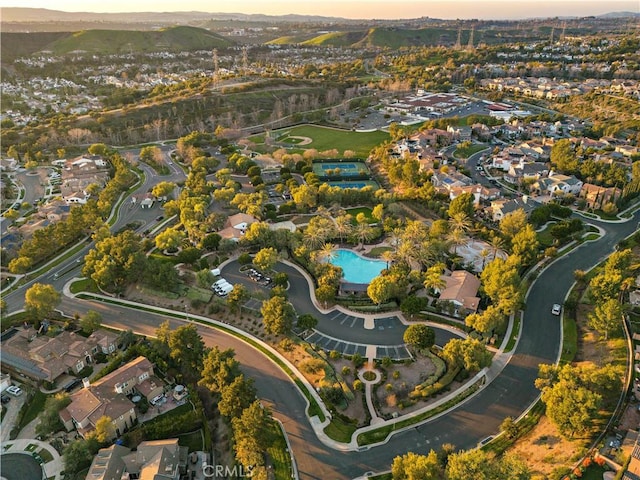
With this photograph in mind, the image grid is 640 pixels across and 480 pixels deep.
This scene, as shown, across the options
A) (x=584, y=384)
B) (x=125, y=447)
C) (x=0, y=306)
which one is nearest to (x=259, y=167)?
(x=0, y=306)

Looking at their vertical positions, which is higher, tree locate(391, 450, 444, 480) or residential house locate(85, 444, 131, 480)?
tree locate(391, 450, 444, 480)

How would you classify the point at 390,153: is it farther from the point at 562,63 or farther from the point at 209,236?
the point at 562,63

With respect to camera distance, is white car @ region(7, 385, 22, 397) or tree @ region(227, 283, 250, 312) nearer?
white car @ region(7, 385, 22, 397)

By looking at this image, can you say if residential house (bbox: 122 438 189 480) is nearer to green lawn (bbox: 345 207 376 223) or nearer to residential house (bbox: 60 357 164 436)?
residential house (bbox: 60 357 164 436)

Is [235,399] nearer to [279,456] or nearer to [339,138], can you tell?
[279,456]

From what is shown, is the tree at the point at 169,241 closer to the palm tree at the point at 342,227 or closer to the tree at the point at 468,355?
the palm tree at the point at 342,227

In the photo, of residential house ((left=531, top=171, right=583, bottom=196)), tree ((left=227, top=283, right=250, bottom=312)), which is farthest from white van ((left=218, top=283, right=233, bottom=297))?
residential house ((left=531, top=171, right=583, bottom=196))

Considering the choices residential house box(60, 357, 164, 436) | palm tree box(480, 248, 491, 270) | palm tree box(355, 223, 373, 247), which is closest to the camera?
residential house box(60, 357, 164, 436)
